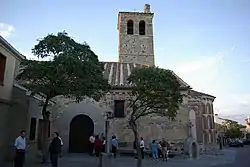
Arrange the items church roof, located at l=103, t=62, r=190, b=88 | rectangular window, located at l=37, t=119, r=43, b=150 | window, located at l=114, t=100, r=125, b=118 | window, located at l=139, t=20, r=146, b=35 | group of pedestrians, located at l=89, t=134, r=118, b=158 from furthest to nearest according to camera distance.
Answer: window, located at l=139, t=20, r=146, b=35
church roof, located at l=103, t=62, r=190, b=88
window, located at l=114, t=100, r=125, b=118
rectangular window, located at l=37, t=119, r=43, b=150
group of pedestrians, located at l=89, t=134, r=118, b=158

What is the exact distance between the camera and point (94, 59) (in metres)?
13.5

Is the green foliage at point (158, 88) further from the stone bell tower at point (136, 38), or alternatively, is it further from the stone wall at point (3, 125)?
the stone bell tower at point (136, 38)

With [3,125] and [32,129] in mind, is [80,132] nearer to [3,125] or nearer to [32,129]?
[32,129]

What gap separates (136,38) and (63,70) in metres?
23.0

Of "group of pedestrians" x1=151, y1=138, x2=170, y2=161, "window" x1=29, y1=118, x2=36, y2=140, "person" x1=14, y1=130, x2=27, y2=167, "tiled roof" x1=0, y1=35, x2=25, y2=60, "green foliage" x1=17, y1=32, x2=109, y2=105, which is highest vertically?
"tiled roof" x1=0, y1=35, x2=25, y2=60

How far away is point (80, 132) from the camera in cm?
2070

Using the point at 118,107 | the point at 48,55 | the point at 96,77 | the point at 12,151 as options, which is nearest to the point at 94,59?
the point at 96,77

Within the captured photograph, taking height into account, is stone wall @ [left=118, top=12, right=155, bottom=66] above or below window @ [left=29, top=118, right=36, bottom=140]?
above

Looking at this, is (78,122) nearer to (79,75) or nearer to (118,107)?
(118,107)

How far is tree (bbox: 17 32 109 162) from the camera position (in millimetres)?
11875

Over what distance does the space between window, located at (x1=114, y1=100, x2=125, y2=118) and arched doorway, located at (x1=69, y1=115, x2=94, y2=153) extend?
2180mm

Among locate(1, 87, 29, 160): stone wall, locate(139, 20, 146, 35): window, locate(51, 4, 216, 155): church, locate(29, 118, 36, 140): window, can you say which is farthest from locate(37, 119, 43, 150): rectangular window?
locate(139, 20, 146, 35): window

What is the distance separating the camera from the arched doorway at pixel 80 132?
805 inches

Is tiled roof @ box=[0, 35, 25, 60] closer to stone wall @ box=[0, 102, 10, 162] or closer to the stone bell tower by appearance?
stone wall @ box=[0, 102, 10, 162]
